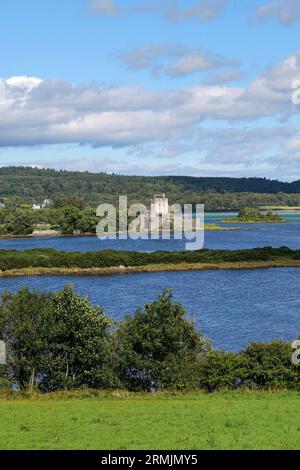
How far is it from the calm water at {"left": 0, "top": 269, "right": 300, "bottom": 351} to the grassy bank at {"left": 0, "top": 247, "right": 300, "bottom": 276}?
13.7 ft

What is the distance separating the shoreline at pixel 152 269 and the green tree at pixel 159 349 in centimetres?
5140

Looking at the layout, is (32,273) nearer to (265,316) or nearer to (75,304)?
(265,316)

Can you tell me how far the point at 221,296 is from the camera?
56.2 m

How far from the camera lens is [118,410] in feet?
62.4

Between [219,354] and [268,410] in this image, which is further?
[219,354]

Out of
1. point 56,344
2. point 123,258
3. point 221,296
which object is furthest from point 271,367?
point 123,258

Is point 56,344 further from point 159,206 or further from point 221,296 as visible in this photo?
point 159,206

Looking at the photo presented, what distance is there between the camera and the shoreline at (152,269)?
78250 mm

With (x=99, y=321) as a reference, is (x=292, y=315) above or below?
below

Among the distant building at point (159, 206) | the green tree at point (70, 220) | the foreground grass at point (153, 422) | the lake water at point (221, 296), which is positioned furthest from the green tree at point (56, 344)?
the distant building at point (159, 206)

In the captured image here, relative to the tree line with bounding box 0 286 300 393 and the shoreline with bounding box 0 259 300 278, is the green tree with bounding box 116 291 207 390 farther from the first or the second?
the shoreline with bounding box 0 259 300 278
